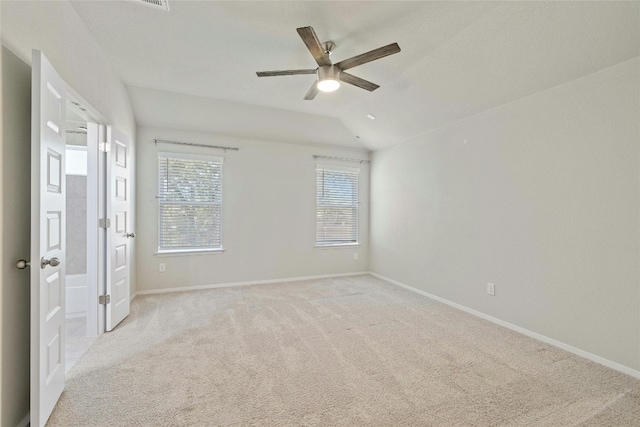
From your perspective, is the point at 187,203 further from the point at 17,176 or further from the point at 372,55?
the point at 372,55

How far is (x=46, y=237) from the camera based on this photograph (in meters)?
1.61

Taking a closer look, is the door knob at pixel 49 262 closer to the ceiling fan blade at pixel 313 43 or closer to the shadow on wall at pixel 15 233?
the shadow on wall at pixel 15 233

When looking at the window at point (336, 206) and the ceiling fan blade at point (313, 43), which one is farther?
the window at point (336, 206)

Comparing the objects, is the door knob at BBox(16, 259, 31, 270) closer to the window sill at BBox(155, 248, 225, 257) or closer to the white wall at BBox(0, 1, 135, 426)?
the white wall at BBox(0, 1, 135, 426)

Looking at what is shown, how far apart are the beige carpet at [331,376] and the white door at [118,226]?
0.25 m

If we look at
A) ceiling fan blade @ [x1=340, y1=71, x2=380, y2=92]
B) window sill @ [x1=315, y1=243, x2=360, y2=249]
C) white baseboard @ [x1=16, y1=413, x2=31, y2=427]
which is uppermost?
ceiling fan blade @ [x1=340, y1=71, x2=380, y2=92]

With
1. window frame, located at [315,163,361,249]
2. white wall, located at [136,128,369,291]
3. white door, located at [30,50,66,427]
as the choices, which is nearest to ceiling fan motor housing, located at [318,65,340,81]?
white door, located at [30,50,66,427]

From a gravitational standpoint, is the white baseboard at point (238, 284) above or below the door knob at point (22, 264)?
below

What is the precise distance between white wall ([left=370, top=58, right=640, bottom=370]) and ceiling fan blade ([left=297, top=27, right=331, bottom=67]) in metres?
2.17

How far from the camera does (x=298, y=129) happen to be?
4.61m

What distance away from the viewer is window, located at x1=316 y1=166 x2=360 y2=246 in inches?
205

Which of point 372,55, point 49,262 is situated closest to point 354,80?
point 372,55

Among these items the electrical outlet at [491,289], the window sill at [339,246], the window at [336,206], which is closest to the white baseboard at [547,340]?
the electrical outlet at [491,289]

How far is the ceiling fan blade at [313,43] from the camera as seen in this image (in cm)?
185
